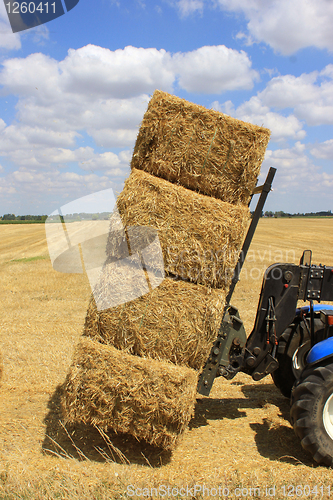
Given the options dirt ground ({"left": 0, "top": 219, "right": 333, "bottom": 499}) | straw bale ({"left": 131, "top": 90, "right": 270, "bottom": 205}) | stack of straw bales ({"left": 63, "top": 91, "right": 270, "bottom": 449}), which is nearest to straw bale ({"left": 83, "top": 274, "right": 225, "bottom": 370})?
stack of straw bales ({"left": 63, "top": 91, "right": 270, "bottom": 449})

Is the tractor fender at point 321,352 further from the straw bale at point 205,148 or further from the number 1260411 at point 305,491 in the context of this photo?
the straw bale at point 205,148

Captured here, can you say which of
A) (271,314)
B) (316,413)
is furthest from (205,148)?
(316,413)

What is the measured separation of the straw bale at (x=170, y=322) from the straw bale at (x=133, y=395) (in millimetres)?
149

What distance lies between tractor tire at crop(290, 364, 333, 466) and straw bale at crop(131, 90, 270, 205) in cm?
198

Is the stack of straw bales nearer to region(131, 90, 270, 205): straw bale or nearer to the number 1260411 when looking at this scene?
region(131, 90, 270, 205): straw bale

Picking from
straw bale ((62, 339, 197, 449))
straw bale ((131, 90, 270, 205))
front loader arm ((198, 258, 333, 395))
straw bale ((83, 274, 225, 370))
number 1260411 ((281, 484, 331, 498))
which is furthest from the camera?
front loader arm ((198, 258, 333, 395))

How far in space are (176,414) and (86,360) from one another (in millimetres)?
1029

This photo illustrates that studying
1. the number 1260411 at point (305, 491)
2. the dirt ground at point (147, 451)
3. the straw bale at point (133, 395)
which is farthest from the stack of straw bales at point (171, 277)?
the number 1260411 at point (305, 491)

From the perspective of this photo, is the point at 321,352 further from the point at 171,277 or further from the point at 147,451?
the point at 147,451

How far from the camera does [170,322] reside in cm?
380

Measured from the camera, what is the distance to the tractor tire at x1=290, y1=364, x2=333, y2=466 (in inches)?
143

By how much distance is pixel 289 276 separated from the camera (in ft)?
13.9

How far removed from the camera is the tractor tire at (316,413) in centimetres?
362

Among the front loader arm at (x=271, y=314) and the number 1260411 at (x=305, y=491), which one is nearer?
the number 1260411 at (x=305, y=491)
